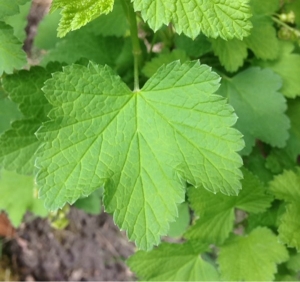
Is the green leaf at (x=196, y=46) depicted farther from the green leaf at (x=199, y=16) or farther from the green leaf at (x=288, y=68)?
the green leaf at (x=199, y=16)

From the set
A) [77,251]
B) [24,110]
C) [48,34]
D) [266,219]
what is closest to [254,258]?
[266,219]

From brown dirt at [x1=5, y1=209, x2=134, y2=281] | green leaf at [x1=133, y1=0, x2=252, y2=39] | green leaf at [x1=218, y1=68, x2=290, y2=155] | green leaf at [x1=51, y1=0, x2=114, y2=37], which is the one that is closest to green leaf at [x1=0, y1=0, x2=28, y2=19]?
green leaf at [x1=51, y1=0, x2=114, y2=37]

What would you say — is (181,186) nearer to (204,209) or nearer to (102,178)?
(102,178)

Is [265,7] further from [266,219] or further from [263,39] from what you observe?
[266,219]

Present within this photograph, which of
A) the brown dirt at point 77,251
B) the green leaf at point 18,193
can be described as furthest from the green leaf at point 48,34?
the brown dirt at point 77,251

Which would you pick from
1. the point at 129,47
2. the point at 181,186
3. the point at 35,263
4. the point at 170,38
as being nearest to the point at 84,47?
the point at 129,47
